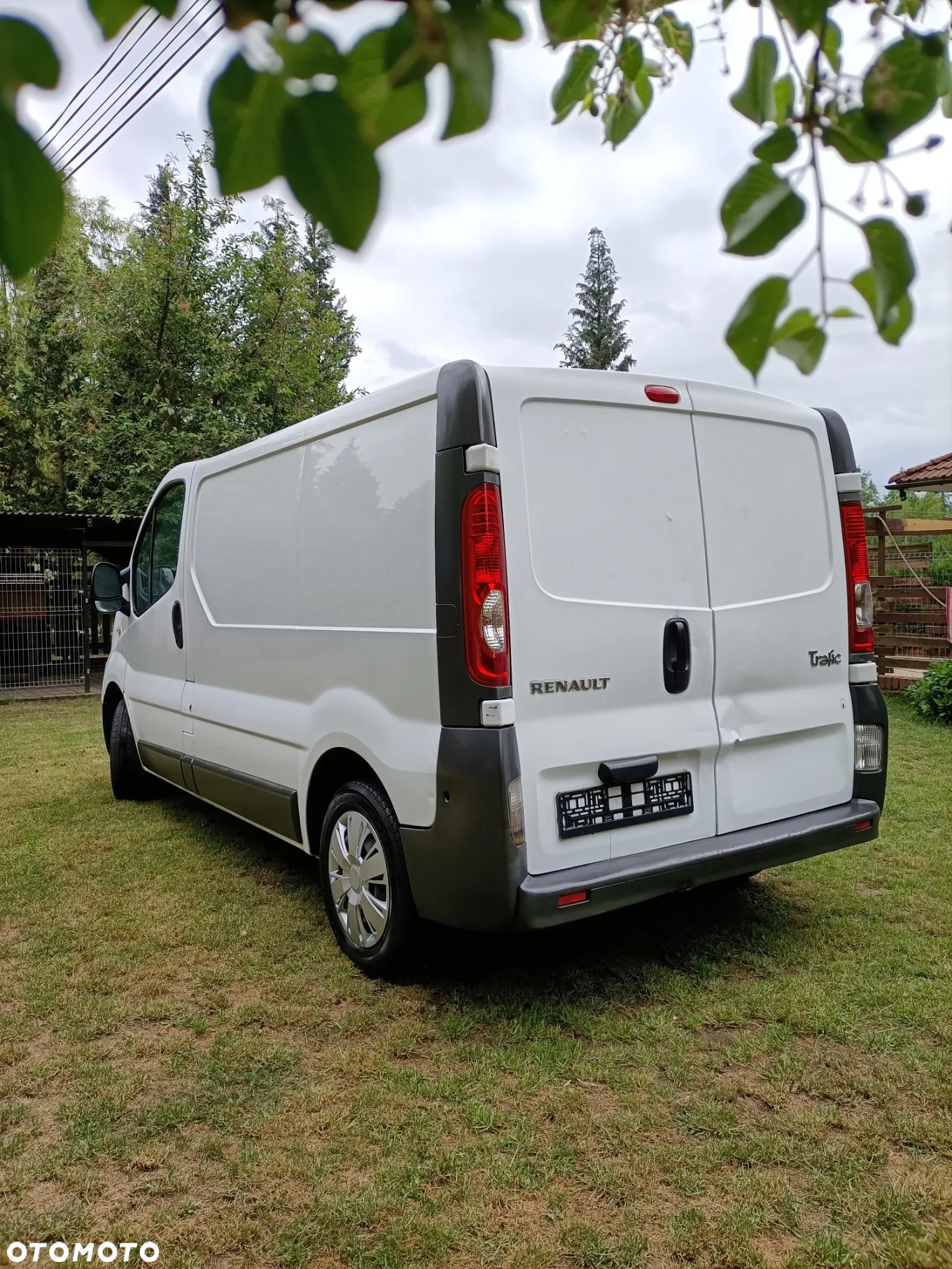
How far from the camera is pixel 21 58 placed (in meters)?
0.60

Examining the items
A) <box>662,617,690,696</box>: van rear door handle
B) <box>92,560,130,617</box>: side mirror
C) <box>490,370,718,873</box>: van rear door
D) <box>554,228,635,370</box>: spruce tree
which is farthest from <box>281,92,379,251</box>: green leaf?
<box>554,228,635,370</box>: spruce tree

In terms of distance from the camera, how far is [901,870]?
4.56m

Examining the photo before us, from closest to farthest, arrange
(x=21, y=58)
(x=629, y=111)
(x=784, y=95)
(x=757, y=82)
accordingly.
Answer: (x=21, y=58) → (x=757, y=82) → (x=784, y=95) → (x=629, y=111)

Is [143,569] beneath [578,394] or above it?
beneath

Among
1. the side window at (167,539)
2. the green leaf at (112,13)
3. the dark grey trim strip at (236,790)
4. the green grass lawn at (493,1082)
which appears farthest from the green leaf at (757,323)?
the side window at (167,539)

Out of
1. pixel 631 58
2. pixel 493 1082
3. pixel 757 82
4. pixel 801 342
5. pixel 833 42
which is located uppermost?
pixel 631 58

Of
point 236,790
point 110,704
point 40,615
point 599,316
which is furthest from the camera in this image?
point 599,316

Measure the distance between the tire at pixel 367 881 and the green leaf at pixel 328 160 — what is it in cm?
276

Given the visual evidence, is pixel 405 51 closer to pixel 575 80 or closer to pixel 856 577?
pixel 575 80

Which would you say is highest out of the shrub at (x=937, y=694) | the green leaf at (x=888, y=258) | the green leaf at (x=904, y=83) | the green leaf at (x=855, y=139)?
the green leaf at (x=904, y=83)

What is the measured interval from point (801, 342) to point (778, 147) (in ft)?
0.57

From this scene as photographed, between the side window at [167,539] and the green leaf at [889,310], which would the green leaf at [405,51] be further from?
the side window at [167,539]

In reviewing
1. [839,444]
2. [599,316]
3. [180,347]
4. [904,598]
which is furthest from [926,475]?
[599,316]

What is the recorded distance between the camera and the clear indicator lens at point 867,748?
12.4 feet
